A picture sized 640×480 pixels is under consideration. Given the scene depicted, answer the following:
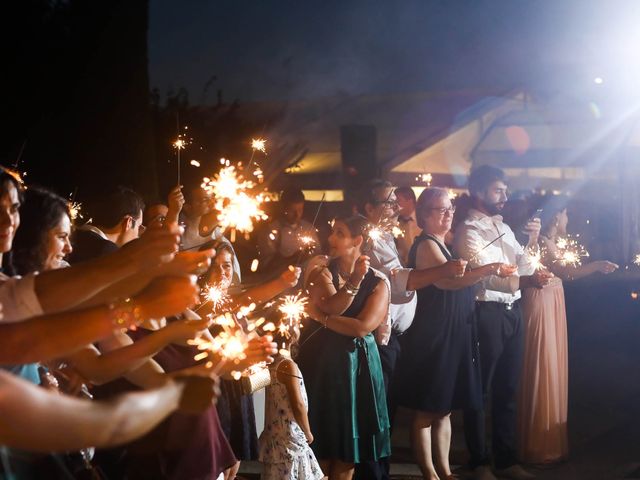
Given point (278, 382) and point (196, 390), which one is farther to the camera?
point (278, 382)

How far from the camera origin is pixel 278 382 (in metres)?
5.01

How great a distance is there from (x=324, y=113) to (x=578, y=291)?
828 centimetres

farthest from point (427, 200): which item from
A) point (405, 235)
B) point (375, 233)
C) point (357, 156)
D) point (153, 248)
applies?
point (357, 156)

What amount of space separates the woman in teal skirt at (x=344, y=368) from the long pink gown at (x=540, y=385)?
71.3 inches

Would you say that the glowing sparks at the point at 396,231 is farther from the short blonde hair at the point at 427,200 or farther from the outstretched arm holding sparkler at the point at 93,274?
the outstretched arm holding sparkler at the point at 93,274

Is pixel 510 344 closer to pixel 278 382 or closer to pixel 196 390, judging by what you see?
pixel 278 382

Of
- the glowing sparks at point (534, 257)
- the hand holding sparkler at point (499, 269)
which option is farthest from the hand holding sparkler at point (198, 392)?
the glowing sparks at point (534, 257)

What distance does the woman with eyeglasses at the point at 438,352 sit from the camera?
6047 millimetres

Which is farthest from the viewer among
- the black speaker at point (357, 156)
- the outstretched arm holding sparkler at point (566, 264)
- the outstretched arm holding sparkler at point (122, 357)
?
the black speaker at point (357, 156)

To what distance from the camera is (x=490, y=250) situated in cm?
652

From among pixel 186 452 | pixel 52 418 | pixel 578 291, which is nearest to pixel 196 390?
pixel 52 418

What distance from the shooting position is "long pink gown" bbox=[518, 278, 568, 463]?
670 centimetres

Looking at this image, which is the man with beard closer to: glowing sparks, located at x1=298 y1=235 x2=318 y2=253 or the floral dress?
glowing sparks, located at x1=298 y1=235 x2=318 y2=253

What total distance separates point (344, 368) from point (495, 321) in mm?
1646
